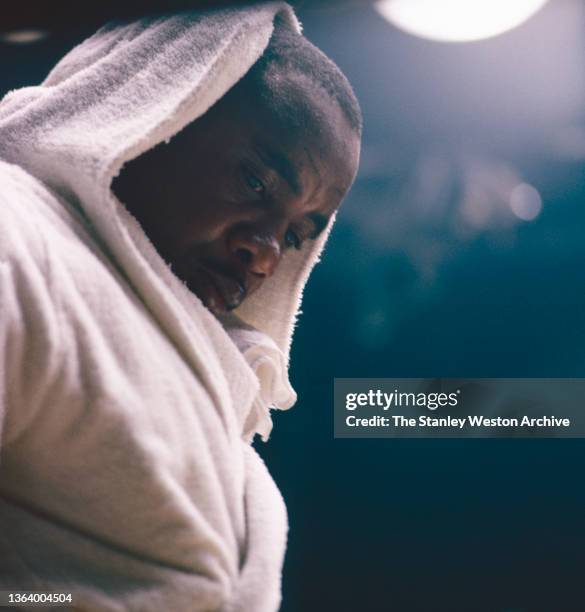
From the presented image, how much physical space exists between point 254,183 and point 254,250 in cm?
7

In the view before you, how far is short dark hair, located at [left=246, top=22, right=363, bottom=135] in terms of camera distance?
0.57m

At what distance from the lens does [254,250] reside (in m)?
0.52

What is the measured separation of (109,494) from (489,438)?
46cm

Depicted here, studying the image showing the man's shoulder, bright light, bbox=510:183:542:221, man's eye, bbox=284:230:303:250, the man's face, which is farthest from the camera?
bright light, bbox=510:183:542:221

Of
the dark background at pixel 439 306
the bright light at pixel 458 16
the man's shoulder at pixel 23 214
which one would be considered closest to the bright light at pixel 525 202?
the dark background at pixel 439 306

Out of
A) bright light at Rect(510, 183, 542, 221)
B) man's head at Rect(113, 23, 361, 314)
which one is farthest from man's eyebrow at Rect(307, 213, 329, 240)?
bright light at Rect(510, 183, 542, 221)

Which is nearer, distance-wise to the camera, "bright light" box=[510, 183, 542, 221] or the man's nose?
the man's nose

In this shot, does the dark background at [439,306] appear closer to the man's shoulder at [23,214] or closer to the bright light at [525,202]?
the bright light at [525,202]

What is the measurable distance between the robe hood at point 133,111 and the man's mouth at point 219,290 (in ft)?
0.08

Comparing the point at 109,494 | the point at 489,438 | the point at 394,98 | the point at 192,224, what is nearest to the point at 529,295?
the point at 489,438

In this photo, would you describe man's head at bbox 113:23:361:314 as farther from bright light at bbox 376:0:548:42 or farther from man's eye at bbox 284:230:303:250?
bright light at bbox 376:0:548:42

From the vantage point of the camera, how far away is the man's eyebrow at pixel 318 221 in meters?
0.62

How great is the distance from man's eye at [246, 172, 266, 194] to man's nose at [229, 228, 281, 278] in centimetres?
4

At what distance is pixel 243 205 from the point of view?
532 mm
